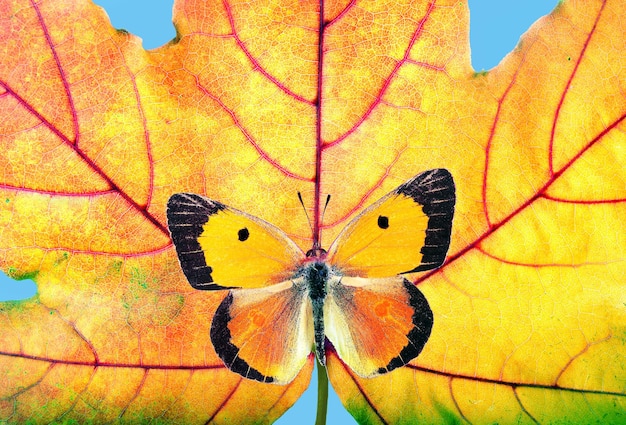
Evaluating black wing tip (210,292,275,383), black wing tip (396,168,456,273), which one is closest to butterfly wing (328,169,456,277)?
black wing tip (396,168,456,273)

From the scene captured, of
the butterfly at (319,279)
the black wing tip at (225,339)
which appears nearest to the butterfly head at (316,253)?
the butterfly at (319,279)

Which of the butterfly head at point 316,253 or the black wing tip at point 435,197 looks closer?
the black wing tip at point 435,197

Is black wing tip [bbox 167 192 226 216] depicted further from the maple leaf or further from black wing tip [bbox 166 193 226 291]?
the maple leaf

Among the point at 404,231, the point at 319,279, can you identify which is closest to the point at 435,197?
the point at 404,231

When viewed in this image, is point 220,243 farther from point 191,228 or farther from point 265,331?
point 265,331

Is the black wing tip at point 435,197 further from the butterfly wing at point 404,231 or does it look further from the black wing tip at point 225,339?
the black wing tip at point 225,339

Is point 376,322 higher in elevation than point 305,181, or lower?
lower

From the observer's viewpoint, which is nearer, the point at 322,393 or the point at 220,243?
the point at 220,243
